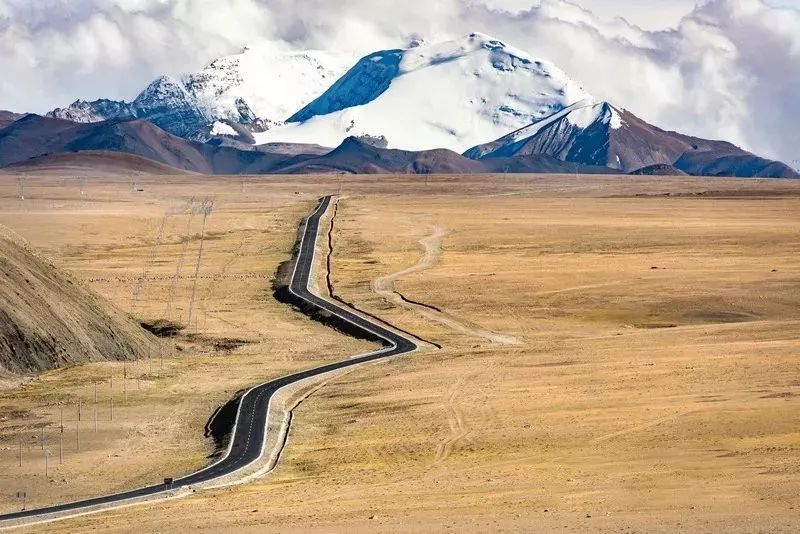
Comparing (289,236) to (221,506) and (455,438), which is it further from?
(221,506)

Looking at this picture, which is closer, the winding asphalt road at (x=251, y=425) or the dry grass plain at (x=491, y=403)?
the dry grass plain at (x=491, y=403)

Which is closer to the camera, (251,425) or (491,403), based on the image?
(251,425)

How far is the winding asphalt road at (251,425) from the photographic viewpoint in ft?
154

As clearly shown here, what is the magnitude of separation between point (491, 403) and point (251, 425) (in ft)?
31.8

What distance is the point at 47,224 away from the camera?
170 meters

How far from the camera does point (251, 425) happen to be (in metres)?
60.5

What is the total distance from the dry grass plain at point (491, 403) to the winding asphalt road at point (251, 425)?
147 cm

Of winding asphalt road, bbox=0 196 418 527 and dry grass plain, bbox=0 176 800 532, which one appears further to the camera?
winding asphalt road, bbox=0 196 418 527

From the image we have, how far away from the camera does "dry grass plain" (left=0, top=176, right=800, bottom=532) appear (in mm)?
42781

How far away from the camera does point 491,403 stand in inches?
2470

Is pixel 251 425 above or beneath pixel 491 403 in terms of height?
beneath

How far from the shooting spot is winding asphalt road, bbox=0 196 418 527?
4703 centimetres

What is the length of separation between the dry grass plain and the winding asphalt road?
57.9 inches

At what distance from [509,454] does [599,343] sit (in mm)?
30993
